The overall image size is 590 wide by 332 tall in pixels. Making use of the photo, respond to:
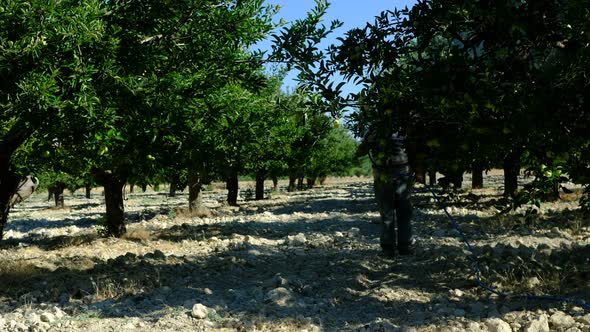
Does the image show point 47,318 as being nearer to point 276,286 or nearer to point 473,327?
point 276,286

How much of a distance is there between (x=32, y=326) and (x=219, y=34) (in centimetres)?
370

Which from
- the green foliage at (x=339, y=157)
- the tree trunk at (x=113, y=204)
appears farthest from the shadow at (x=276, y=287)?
the green foliage at (x=339, y=157)

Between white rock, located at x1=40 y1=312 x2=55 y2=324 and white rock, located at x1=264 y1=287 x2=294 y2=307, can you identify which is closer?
white rock, located at x1=40 y1=312 x2=55 y2=324

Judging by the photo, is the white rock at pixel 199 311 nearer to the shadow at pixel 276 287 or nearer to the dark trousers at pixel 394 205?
the shadow at pixel 276 287

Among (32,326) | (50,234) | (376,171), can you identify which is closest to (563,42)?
(376,171)

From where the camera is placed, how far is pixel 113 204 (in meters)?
12.4

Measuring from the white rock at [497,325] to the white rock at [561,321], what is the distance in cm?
43

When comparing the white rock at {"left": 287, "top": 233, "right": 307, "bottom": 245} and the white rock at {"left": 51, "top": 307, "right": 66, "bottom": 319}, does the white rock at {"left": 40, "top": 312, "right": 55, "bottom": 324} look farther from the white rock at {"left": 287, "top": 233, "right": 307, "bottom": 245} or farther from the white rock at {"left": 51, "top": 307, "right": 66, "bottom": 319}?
the white rock at {"left": 287, "top": 233, "right": 307, "bottom": 245}

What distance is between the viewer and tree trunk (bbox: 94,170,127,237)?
12281mm

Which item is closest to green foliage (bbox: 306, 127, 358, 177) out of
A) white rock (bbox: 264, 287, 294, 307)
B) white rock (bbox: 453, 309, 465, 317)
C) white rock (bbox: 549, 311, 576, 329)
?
white rock (bbox: 264, 287, 294, 307)

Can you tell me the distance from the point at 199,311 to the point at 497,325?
8.61 ft

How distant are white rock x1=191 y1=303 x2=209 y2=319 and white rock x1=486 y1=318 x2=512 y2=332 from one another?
2523mm

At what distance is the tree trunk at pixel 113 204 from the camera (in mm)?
12281

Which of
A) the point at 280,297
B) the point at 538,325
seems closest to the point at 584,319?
the point at 538,325
